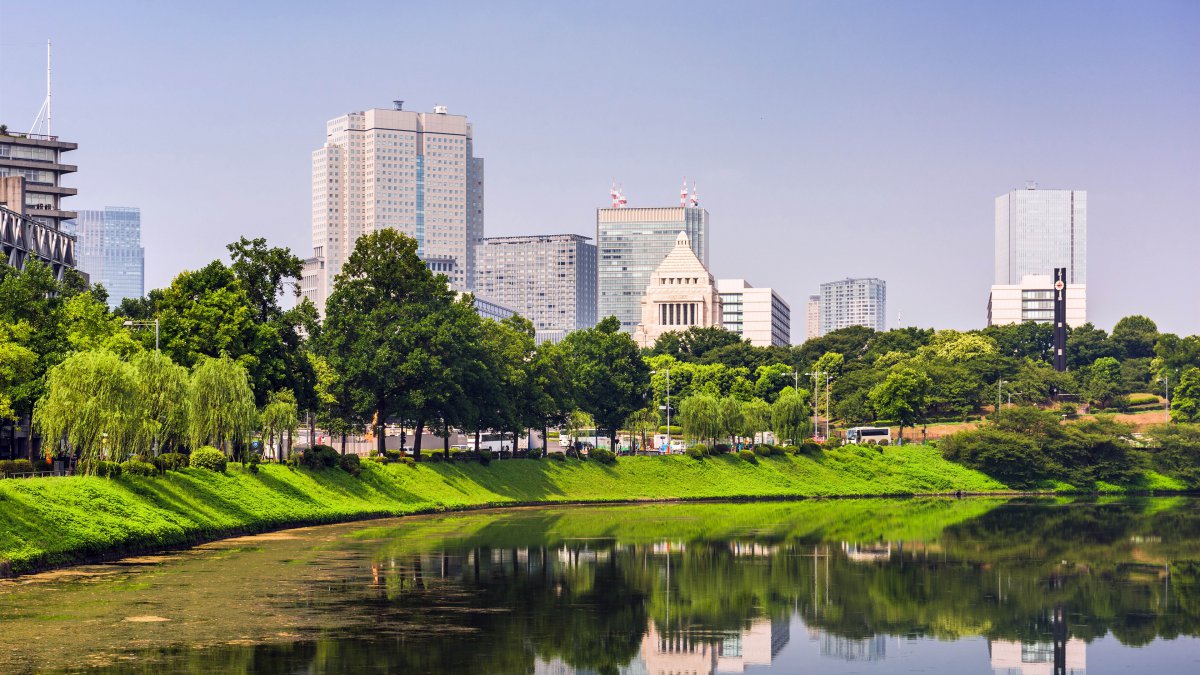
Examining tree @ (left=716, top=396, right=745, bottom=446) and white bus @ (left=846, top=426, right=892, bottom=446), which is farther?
white bus @ (left=846, top=426, right=892, bottom=446)

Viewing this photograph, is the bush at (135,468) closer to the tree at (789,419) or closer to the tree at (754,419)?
the tree at (754,419)

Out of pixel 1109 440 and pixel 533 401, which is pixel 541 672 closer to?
pixel 533 401

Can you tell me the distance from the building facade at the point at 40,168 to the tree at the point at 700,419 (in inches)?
2921

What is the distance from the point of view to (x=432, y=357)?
321 ft

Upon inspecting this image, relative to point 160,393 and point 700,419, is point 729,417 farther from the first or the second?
point 160,393

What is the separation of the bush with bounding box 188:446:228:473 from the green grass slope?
23.3 inches

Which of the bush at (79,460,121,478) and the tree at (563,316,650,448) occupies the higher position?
the tree at (563,316,650,448)

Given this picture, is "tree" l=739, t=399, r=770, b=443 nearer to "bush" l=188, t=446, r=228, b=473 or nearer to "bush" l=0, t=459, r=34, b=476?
"bush" l=188, t=446, r=228, b=473

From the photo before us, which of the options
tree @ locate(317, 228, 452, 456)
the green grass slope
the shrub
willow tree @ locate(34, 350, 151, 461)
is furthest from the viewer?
tree @ locate(317, 228, 452, 456)

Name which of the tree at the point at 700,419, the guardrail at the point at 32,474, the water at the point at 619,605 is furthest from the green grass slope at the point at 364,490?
the guardrail at the point at 32,474

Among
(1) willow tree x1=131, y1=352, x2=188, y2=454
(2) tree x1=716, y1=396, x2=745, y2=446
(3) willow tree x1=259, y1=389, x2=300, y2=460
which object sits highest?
(1) willow tree x1=131, y1=352, x2=188, y2=454

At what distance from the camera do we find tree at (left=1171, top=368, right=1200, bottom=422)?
6304 inches

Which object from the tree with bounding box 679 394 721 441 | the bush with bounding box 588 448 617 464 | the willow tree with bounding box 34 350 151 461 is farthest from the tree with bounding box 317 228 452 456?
the willow tree with bounding box 34 350 151 461

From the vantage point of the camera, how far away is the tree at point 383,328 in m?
96.8
